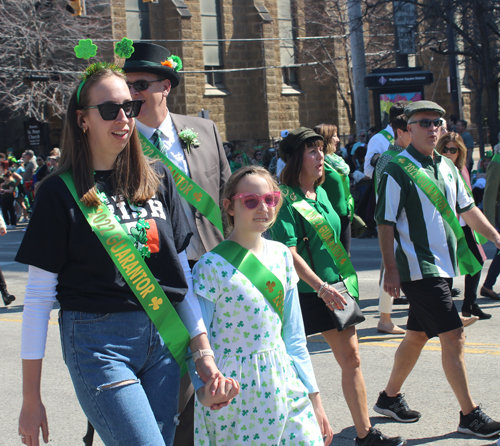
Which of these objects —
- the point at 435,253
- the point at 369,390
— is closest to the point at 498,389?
the point at 369,390

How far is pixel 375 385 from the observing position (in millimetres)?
5473

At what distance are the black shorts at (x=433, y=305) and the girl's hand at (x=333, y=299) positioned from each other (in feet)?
2.46

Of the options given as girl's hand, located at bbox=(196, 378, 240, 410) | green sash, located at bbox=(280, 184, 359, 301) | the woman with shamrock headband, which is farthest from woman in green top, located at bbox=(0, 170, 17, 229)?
girl's hand, located at bbox=(196, 378, 240, 410)

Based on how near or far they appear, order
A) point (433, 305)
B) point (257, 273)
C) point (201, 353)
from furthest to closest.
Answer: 1. point (433, 305)
2. point (257, 273)
3. point (201, 353)

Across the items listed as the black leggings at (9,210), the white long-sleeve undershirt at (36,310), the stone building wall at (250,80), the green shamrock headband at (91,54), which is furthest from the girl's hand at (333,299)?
the stone building wall at (250,80)

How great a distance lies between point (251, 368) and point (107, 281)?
717 millimetres

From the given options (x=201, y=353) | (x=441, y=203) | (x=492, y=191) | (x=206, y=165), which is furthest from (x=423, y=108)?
(x=492, y=191)

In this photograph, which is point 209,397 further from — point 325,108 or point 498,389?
point 325,108

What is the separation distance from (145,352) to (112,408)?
9.3 inches

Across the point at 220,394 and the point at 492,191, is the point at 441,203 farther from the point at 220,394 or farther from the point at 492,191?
the point at 492,191

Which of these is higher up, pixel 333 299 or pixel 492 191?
pixel 492 191

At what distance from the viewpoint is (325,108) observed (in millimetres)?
37875

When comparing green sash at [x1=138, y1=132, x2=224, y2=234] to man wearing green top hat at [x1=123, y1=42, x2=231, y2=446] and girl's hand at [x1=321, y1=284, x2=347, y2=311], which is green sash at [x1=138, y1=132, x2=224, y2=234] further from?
girl's hand at [x1=321, y1=284, x2=347, y2=311]

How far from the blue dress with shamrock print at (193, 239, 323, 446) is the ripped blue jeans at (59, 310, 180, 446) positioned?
323 mm
